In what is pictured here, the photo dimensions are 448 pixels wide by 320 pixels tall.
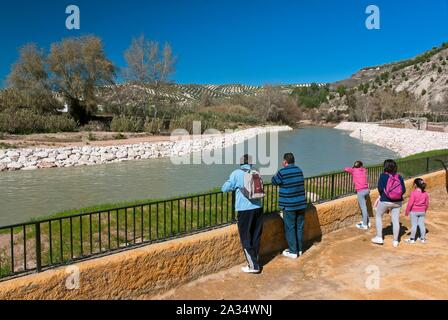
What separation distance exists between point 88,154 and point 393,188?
2052 cm

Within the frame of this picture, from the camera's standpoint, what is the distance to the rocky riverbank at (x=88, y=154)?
2069 cm

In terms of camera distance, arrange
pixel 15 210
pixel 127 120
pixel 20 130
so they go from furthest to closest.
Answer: pixel 127 120 < pixel 20 130 < pixel 15 210

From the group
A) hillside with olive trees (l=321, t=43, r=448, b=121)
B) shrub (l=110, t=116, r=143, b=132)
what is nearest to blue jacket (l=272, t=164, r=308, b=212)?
shrub (l=110, t=116, r=143, b=132)

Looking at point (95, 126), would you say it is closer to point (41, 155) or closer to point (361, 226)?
point (41, 155)

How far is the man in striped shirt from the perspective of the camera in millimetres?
6016

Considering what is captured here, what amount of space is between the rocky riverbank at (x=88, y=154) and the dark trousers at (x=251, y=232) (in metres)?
18.6

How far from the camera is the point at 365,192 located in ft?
26.9

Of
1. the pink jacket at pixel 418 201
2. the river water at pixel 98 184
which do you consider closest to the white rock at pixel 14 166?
the river water at pixel 98 184

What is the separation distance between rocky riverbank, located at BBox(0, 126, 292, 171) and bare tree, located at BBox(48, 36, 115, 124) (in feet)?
43.7

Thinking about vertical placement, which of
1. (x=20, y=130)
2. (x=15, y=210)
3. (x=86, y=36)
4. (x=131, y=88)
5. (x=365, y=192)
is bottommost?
(x=15, y=210)
